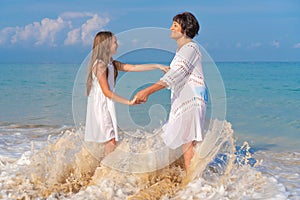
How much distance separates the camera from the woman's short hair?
14.4 feet

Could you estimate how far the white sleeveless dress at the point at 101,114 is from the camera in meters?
4.78

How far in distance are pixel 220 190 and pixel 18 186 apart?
218 cm

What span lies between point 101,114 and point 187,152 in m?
Result: 1.00

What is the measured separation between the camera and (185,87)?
448cm

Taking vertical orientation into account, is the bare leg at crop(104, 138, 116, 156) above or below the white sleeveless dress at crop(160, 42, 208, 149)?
below

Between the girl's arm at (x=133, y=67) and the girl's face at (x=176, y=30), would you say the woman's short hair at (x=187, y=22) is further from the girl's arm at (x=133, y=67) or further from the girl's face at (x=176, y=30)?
the girl's arm at (x=133, y=67)

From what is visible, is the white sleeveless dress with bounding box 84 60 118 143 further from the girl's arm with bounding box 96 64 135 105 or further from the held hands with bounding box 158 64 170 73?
the held hands with bounding box 158 64 170 73

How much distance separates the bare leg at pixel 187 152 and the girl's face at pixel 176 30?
1110 mm

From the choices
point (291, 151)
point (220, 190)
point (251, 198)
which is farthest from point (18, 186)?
point (291, 151)

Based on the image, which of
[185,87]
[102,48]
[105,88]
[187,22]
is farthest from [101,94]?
[187,22]

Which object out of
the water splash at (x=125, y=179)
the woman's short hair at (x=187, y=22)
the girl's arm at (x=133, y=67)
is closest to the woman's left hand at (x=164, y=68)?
the girl's arm at (x=133, y=67)

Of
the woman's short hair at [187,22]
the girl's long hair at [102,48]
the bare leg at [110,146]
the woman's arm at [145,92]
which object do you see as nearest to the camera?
the woman's arm at [145,92]

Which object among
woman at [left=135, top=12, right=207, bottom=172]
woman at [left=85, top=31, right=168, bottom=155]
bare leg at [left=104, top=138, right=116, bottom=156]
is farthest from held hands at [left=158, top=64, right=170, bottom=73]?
bare leg at [left=104, top=138, right=116, bottom=156]

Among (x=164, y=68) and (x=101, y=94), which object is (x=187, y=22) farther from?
(x=101, y=94)
